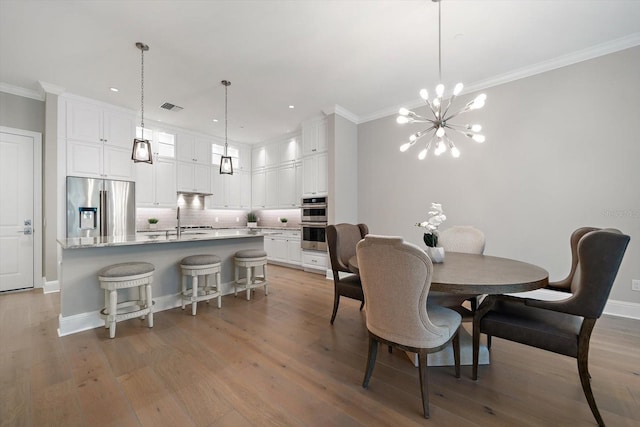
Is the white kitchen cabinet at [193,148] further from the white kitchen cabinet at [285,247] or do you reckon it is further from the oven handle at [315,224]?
the oven handle at [315,224]

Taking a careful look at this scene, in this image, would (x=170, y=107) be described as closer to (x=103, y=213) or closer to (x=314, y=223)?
(x=103, y=213)

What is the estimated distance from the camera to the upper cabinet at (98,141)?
416 cm

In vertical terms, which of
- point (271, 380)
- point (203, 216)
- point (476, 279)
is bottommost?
point (271, 380)

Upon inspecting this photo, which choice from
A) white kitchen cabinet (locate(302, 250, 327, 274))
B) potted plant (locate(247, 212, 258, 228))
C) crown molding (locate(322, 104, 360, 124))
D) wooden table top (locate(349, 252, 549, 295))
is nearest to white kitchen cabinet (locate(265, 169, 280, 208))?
potted plant (locate(247, 212, 258, 228))

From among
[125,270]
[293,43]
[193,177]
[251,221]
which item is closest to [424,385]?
[125,270]

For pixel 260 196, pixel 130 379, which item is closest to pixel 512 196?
pixel 130 379

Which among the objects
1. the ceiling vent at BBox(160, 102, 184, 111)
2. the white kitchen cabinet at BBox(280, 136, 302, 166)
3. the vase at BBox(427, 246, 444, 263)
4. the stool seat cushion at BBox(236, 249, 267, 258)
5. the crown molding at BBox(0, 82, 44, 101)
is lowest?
the stool seat cushion at BBox(236, 249, 267, 258)

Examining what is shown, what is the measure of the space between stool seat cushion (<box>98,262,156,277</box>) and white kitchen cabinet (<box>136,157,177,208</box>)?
3067 millimetres

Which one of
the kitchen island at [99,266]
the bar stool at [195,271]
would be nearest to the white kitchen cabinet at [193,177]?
the kitchen island at [99,266]

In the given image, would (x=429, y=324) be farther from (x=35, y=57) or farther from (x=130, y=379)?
(x=35, y=57)

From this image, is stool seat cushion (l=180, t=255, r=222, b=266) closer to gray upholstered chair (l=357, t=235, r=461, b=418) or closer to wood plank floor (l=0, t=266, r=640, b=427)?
wood plank floor (l=0, t=266, r=640, b=427)

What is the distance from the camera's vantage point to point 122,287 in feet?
8.09

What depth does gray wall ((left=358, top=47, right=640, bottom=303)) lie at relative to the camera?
9.60 feet

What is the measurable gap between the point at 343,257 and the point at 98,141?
468cm
